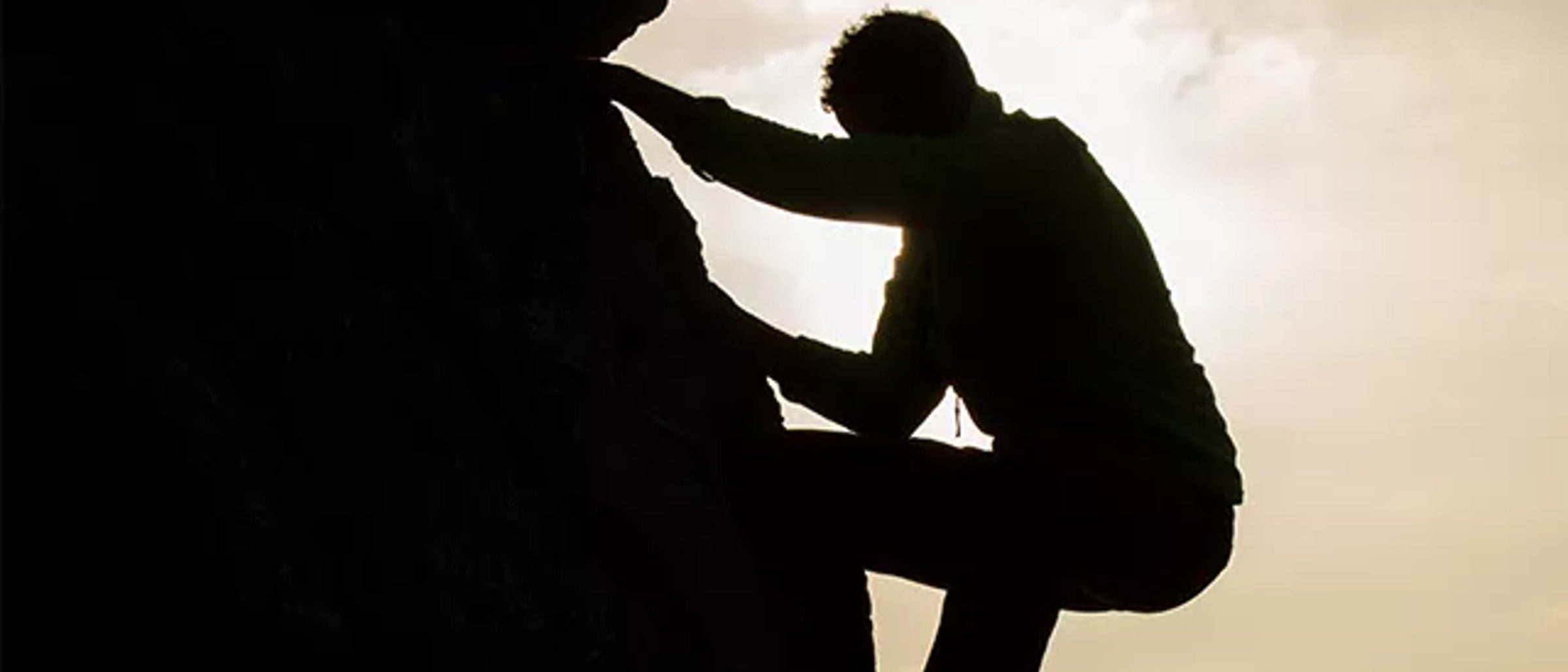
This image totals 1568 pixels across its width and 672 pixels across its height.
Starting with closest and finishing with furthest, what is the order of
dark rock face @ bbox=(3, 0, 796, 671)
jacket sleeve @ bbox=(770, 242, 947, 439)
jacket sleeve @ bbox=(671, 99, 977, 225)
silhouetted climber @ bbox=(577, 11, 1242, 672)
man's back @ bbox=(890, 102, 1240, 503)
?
dark rock face @ bbox=(3, 0, 796, 671), jacket sleeve @ bbox=(671, 99, 977, 225), silhouetted climber @ bbox=(577, 11, 1242, 672), man's back @ bbox=(890, 102, 1240, 503), jacket sleeve @ bbox=(770, 242, 947, 439)

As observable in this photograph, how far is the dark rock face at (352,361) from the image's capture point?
201 inches

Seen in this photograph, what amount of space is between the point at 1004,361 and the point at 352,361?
2239mm

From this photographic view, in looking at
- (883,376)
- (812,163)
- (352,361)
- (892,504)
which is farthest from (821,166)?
(352,361)

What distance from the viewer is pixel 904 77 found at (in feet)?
22.6

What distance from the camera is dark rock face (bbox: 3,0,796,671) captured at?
201 inches

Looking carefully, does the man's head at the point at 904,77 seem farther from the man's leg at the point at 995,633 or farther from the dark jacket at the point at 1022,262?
the man's leg at the point at 995,633

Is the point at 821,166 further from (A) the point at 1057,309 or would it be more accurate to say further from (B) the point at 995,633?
(B) the point at 995,633

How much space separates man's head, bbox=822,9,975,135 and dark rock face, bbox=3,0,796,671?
3.51ft

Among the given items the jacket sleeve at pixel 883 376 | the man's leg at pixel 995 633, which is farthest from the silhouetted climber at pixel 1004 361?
the jacket sleeve at pixel 883 376

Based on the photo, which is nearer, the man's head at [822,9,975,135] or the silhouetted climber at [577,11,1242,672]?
the silhouetted climber at [577,11,1242,672]

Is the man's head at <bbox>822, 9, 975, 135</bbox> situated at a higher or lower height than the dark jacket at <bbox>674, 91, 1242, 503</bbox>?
higher

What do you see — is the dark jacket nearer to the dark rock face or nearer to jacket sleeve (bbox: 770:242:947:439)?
jacket sleeve (bbox: 770:242:947:439)

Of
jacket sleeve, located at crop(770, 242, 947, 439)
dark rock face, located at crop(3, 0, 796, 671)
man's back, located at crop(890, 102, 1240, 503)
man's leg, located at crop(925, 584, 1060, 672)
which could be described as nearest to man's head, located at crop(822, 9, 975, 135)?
man's back, located at crop(890, 102, 1240, 503)

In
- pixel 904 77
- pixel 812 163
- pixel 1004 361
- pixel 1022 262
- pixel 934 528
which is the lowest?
pixel 934 528
